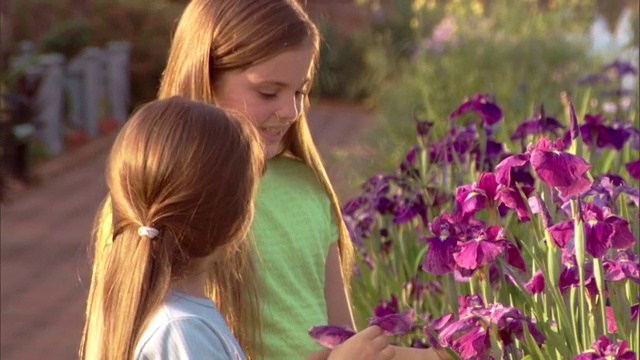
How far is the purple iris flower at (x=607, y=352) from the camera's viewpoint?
222 cm

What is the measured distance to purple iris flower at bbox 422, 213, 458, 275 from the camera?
8.07ft

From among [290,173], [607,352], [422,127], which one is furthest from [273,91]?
[422,127]

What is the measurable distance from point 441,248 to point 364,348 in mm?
374

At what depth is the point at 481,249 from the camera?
95.4 inches

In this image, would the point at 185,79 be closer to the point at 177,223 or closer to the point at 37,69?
the point at 177,223

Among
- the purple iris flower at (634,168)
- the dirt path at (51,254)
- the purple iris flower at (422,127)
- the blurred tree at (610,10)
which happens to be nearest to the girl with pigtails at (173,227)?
the purple iris flower at (634,168)

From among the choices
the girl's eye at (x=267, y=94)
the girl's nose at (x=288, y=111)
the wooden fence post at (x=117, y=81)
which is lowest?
the wooden fence post at (x=117, y=81)

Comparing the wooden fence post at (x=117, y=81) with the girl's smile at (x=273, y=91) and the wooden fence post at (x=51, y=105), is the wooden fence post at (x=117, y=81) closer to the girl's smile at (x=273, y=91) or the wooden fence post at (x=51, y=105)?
the wooden fence post at (x=51, y=105)

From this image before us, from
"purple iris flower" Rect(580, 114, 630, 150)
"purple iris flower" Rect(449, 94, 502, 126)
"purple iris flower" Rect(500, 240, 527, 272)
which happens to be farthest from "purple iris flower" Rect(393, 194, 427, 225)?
"purple iris flower" Rect(500, 240, 527, 272)

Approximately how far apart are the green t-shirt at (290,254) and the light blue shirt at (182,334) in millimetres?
587

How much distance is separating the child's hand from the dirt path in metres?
2.00

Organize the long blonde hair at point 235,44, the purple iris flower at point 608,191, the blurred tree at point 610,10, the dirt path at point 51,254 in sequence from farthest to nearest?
the blurred tree at point 610,10
the dirt path at point 51,254
the long blonde hair at point 235,44
the purple iris flower at point 608,191

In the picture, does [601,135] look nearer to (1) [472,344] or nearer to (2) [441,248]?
(2) [441,248]

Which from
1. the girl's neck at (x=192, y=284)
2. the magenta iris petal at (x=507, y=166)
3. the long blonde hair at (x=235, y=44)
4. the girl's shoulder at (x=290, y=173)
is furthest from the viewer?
the girl's shoulder at (x=290, y=173)
